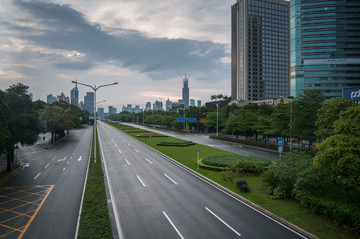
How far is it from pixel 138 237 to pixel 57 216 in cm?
634

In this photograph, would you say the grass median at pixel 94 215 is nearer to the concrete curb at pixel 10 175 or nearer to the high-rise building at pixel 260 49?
the concrete curb at pixel 10 175

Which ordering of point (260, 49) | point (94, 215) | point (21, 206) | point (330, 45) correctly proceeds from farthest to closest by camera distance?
point (260, 49), point (330, 45), point (21, 206), point (94, 215)

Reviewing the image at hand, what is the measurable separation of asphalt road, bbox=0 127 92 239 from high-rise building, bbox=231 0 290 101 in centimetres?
13357

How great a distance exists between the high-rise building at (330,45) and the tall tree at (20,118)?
106146 millimetres

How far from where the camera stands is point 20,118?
2644cm

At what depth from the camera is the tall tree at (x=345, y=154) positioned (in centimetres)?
1166

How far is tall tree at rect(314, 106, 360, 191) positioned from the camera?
459 inches

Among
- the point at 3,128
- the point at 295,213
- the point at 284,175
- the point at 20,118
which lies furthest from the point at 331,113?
the point at 20,118

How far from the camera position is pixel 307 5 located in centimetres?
10388

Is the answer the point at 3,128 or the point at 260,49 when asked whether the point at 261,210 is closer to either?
the point at 3,128

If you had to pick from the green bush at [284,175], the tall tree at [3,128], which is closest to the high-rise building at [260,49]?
the green bush at [284,175]

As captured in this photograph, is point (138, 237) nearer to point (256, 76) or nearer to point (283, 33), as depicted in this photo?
point (256, 76)

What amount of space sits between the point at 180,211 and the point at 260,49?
158963 mm

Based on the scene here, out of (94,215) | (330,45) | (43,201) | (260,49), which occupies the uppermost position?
(260,49)
